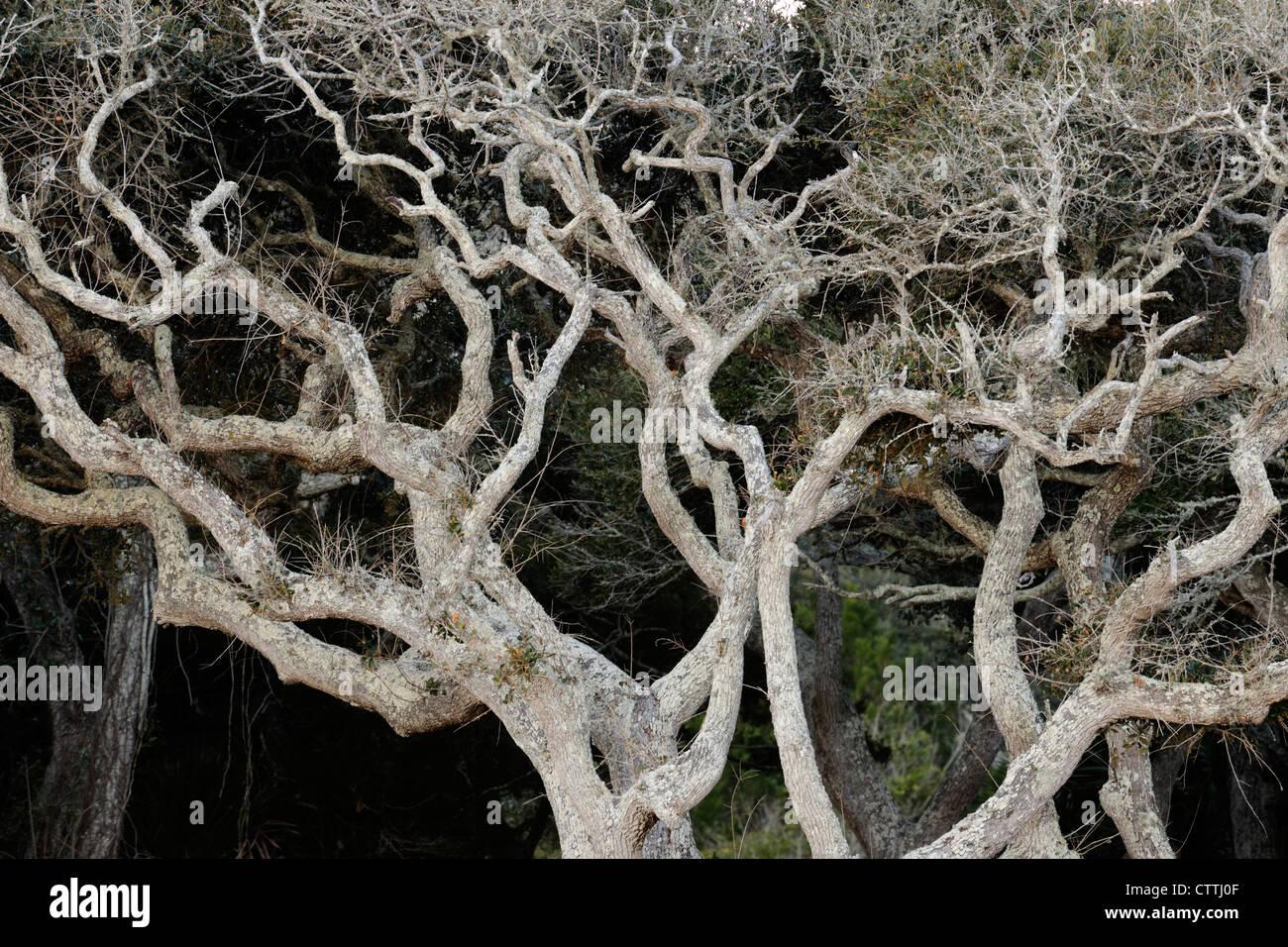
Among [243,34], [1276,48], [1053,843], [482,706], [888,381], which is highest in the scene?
[243,34]

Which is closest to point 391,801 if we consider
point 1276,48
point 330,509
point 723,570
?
point 330,509

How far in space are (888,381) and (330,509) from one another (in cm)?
816

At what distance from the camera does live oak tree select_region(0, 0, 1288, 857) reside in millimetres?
8609

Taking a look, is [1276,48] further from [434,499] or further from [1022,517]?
[434,499]

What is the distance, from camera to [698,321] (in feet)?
31.7

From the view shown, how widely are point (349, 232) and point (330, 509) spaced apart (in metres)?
3.55

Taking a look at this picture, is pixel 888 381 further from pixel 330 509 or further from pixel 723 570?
pixel 330 509

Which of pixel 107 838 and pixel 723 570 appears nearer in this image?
pixel 723 570

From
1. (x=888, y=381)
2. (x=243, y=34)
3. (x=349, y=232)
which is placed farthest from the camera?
(x=349, y=232)

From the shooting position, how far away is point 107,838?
43.0 feet

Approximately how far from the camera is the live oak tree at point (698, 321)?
861 cm

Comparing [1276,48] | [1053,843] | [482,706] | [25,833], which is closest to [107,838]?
[25,833]

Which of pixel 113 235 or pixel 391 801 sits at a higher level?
pixel 113 235
